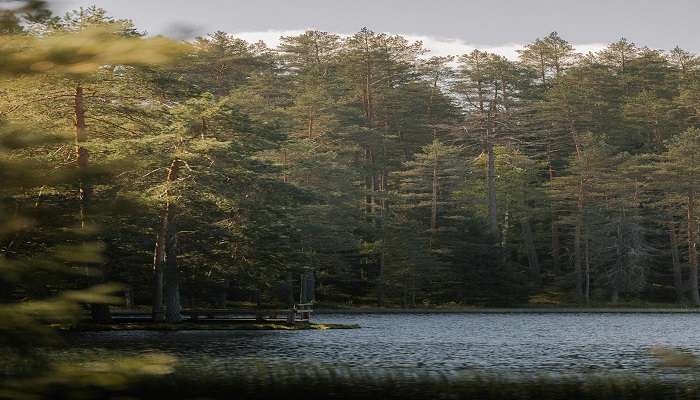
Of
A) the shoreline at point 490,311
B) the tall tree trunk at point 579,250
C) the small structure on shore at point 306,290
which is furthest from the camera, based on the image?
the tall tree trunk at point 579,250

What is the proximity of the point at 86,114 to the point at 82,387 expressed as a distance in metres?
28.3

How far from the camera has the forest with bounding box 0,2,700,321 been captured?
3052 cm

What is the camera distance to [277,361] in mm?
18859

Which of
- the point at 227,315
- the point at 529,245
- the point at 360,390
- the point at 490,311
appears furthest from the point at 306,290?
the point at 360,390

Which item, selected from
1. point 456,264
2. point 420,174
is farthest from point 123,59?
point 420,174

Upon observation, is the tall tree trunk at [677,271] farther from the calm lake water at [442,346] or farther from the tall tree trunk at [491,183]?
the calm lake water at [442,346]

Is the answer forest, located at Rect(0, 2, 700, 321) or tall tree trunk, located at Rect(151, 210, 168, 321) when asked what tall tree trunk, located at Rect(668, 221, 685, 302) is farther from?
tall tree trunk, located at Rect(151, 210, 168, 321)

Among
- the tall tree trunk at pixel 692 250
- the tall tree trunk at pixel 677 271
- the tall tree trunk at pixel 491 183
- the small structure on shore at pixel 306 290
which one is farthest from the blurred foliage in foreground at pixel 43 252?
the tall tree trunk at pixel 677 271

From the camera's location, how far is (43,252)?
319 centimetres

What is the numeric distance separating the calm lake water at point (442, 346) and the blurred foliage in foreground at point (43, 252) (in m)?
10.8

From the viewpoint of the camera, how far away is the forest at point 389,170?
30.5 meters

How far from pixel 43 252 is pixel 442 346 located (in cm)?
2068

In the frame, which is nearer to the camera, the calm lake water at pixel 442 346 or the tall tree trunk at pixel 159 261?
the calm lake water at pixel 442 346

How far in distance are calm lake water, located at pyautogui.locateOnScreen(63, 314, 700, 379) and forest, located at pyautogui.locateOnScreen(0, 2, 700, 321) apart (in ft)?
14.1
